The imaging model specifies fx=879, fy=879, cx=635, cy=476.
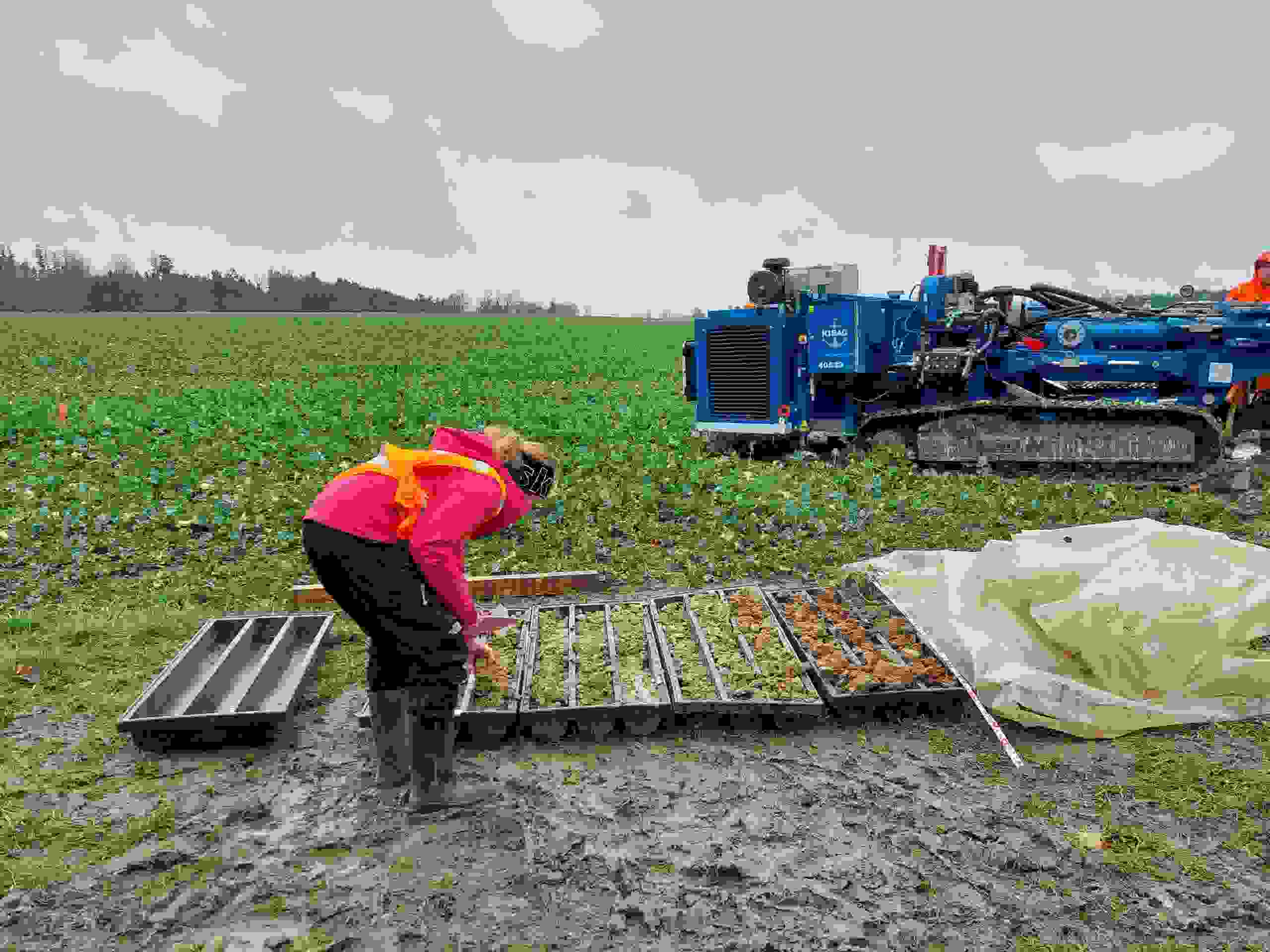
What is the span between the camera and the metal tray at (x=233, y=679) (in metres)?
4.35

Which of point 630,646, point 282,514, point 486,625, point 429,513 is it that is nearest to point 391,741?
point 486,625

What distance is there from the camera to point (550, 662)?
200 inches

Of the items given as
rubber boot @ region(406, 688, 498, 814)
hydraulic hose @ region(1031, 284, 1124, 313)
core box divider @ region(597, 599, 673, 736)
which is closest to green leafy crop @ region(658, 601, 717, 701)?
core box divider @ region(597, 599, 673, 736)

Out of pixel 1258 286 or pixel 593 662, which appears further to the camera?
pixel 1258 286

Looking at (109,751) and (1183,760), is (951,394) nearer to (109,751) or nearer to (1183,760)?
(1183,760)

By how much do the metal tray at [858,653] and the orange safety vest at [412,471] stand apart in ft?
7.09

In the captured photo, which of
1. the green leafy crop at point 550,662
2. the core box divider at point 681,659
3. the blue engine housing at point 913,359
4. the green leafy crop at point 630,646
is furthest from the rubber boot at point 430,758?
the blue engine housing at point 913,359

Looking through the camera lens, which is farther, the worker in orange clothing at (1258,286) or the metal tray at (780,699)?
the worker in orange clothing at (1258,286)

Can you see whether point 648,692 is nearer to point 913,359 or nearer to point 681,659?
point 681,659

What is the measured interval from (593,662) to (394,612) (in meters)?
1.77

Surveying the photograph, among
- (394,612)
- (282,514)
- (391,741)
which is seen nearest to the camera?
(394,612)

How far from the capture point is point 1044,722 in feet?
14.1

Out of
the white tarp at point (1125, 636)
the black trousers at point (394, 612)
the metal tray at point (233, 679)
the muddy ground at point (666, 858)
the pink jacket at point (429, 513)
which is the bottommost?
the muddy ground at point (666, 858)

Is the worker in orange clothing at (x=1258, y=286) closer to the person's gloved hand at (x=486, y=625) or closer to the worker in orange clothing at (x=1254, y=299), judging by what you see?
the worker in orange clothing at (x=1254, y=299)
